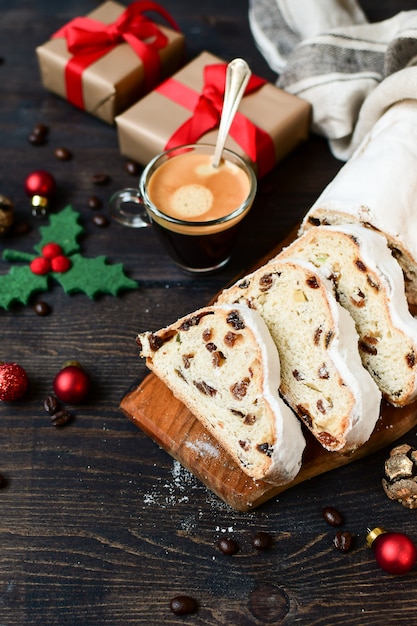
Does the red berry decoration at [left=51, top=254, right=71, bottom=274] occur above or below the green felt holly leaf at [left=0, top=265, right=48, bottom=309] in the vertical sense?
above

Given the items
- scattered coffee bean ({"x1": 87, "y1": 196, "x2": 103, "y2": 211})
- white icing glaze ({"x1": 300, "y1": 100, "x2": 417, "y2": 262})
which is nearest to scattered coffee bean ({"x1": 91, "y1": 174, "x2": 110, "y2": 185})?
scattered coffee bean ({"x1": 87, "y1": 196, "x2": 103, "y2": 211})

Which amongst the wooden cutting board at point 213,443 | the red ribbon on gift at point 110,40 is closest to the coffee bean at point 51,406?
the wooden cutting board at point 213,443

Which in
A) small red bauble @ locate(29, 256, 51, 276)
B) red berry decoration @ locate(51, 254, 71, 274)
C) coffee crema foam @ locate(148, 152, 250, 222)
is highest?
coffee crema foam @ locate(148, 152, 250, 222)

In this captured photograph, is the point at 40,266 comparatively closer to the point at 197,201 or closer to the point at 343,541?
the point at 197,201

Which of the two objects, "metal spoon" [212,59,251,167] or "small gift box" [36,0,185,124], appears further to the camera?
"small gift box" [36,0,185,124]

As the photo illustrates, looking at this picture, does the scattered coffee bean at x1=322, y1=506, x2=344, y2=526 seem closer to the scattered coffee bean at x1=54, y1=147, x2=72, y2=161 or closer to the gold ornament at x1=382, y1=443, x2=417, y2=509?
the gold ornament at x1=382, y1=443, x2=417, y2=509

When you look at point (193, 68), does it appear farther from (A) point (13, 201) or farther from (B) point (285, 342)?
(B) point (285, 342)

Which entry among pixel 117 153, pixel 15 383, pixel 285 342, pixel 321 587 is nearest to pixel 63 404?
pixel 15 383
